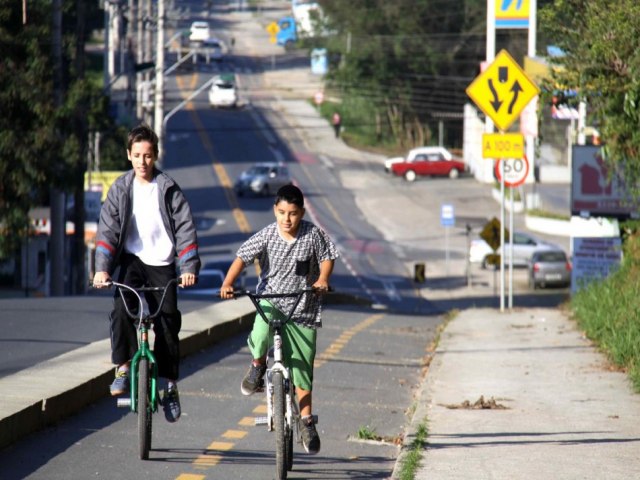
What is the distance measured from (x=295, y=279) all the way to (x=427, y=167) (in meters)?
67.1

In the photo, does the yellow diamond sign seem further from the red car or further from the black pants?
the red car

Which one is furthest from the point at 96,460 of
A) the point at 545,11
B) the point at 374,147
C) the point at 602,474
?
the point at 374,147

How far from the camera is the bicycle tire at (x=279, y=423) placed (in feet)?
24.9

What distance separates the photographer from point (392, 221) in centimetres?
6462

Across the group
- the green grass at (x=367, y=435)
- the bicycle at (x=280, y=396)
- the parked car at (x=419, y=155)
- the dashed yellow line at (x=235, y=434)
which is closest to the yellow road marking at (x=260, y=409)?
the dashed yellow line at (x=235, y=434)

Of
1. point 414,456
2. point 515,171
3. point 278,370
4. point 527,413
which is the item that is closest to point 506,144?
point 515,171

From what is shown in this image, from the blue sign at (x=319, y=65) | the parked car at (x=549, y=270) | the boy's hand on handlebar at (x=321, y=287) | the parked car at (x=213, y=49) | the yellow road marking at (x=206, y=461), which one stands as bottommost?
the parked car at (x=549, y=270)

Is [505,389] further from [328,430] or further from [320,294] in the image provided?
[320,294]

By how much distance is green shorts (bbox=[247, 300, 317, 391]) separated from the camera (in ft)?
26.5

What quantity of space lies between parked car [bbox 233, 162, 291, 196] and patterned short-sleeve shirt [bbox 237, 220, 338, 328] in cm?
5663

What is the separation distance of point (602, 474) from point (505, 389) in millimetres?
4406

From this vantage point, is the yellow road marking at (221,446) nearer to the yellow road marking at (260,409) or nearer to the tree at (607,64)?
the yellow road marking at (260,409)

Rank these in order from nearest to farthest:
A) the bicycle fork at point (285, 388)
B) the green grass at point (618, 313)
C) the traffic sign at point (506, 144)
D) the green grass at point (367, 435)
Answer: the bicycle fork at point (285, 388) → the green grass at point (367, 435) → the green grass at point (618, 313) → the traffic sign at point (506, 144)

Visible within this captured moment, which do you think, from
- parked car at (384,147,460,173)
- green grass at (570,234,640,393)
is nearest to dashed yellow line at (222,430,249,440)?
green grass at (570,234,640,393)
